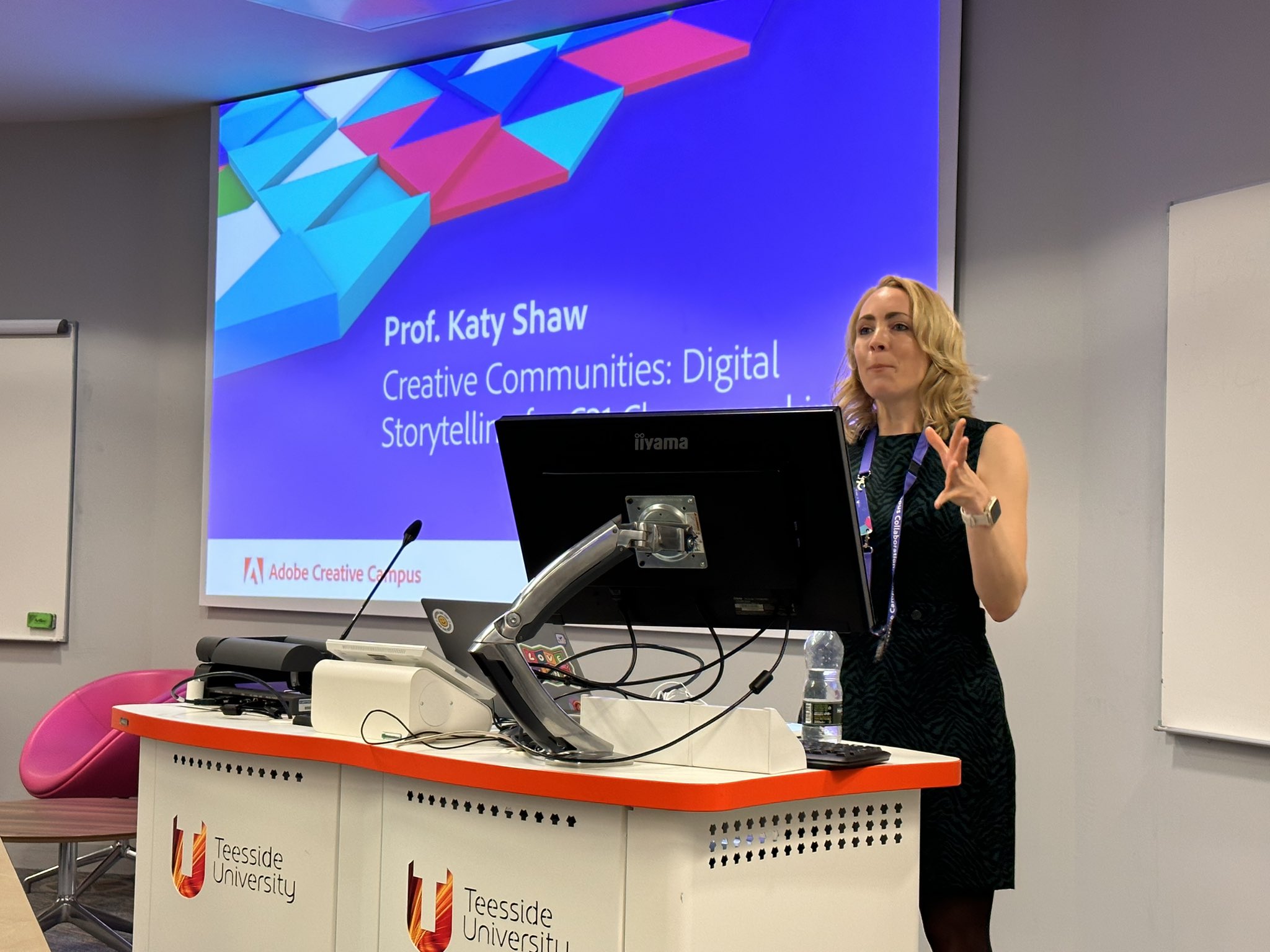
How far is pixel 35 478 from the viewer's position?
16.7ft

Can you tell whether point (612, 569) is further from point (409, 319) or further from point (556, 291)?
point (409, 319)

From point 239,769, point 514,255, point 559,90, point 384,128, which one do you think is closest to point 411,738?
point 239,769

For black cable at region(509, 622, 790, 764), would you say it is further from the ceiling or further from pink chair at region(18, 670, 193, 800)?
the ceiling

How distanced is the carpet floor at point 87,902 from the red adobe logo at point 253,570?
4.08ft

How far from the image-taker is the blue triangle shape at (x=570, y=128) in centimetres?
417

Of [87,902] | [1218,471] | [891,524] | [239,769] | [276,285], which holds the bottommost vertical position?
[87,902]

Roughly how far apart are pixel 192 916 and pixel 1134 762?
88.0 inches

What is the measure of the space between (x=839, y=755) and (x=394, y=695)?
75 centimetres

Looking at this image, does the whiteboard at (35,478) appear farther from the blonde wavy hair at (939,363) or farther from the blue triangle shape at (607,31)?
the blonde wavy hair at (939,363)

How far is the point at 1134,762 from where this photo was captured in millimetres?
3082

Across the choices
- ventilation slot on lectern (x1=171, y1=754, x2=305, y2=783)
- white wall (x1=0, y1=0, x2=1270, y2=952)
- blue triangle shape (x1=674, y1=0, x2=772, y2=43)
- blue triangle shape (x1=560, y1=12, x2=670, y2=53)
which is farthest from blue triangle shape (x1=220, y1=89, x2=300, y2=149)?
ventilation slot on lectern (x1=171, y1=754, x2=305, y2=783)

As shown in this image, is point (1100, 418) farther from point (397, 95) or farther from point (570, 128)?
point (397, 95)

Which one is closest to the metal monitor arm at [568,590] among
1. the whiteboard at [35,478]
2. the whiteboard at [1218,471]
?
the whiteboard at [1218,471]

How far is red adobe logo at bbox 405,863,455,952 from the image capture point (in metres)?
1.81
